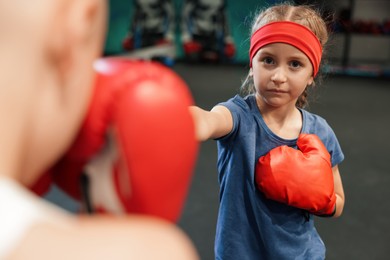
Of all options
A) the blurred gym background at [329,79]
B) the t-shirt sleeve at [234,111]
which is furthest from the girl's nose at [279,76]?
the blurred gym background at [329,79]

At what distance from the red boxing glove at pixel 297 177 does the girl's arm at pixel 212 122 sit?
12 cm

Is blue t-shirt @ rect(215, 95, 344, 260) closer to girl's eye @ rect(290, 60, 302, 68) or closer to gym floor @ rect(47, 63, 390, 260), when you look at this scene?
girl's eye @ rect(290, 60, 302, 68)

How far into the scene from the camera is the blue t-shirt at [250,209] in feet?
3.35

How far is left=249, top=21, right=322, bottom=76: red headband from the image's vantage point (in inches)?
38.7

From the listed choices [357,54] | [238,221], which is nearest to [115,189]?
[238,221]

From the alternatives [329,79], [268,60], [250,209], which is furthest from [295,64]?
[329,79]

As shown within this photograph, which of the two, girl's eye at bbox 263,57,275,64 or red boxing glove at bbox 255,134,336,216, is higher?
girl's eye at bbox 263,57,275,64

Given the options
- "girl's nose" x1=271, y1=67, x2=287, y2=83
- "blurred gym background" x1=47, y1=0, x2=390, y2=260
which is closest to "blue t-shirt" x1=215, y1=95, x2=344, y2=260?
"girl's nose" x1=271, y1=67, x2=287, y2=83

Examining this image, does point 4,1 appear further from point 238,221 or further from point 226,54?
point 226,54

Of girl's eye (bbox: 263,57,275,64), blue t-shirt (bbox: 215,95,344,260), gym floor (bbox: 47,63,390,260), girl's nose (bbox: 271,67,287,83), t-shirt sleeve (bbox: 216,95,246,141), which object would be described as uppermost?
girl's eye (bbox: 263,57,275,64)

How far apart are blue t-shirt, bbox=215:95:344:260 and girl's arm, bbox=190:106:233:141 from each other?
0.08 feet

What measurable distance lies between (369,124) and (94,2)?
360 cm

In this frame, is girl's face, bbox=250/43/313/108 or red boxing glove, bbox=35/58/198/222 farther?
girl's face, bbox=250/43/313/108

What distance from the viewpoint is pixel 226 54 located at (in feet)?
21.7
